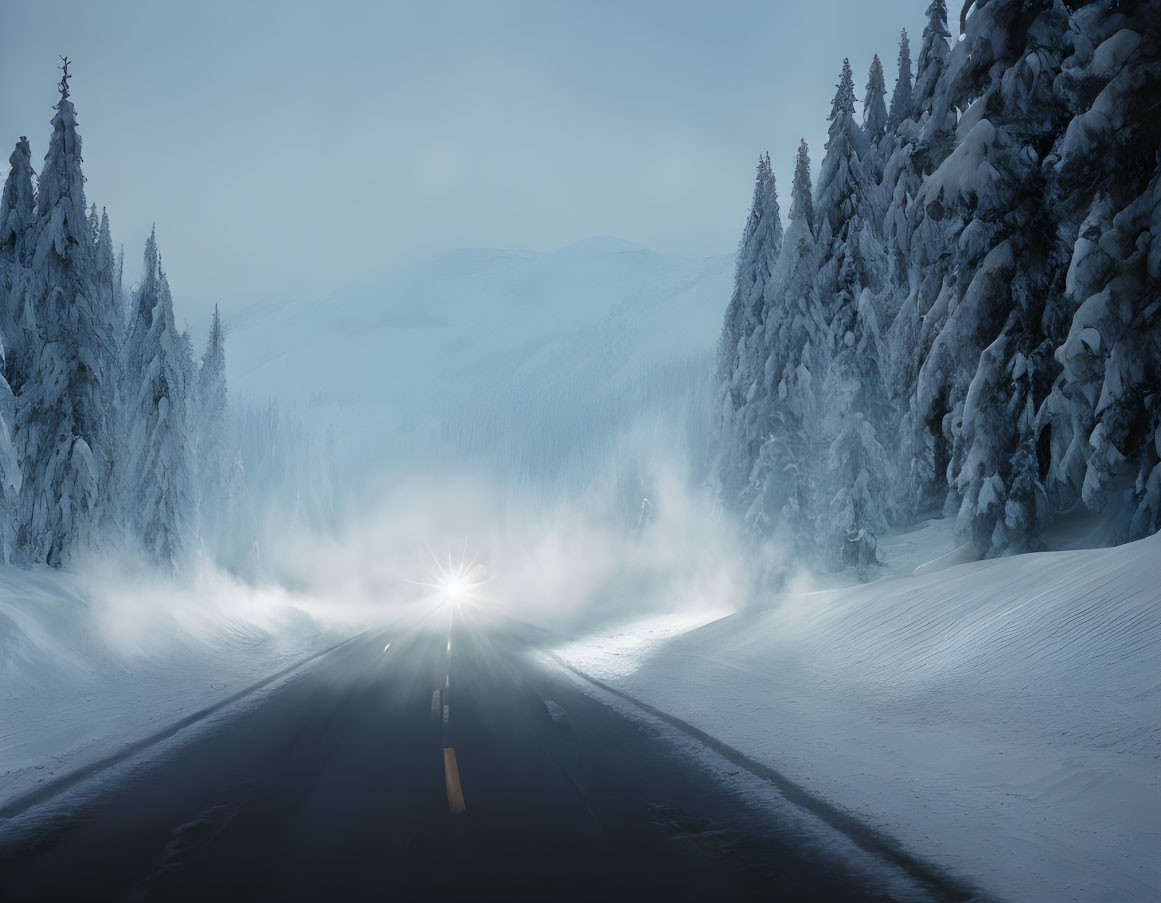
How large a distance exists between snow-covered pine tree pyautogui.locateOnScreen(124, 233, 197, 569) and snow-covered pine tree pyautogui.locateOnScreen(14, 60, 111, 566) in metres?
7.95

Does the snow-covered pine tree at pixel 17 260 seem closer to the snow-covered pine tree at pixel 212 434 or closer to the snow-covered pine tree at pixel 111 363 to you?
the snow-covered pine tree at pixel 111 363

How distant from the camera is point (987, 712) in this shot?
884 cm

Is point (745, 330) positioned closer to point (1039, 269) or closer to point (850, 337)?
point (850, 337)

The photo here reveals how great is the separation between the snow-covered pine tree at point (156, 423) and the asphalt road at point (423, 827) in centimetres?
2634

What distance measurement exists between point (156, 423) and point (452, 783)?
31.3 m

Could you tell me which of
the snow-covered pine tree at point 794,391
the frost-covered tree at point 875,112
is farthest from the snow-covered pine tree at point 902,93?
the snow-covered pine tree at point 794,391

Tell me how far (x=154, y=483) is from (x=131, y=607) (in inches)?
500

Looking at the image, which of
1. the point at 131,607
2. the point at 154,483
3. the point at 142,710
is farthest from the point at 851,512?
the point at 154,483

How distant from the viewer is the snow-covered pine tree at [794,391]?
26984mm

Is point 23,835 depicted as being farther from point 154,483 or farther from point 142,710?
point 154,483

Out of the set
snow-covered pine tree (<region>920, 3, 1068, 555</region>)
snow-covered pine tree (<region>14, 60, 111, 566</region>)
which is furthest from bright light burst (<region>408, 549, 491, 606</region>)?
snow-covered pine tree (<region>920, 3, 1068, 555</region>)

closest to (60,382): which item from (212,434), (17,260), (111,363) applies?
(111,363)

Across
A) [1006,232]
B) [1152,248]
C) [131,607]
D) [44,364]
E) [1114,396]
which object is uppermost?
[44,364]

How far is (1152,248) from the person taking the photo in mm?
A: 11797
